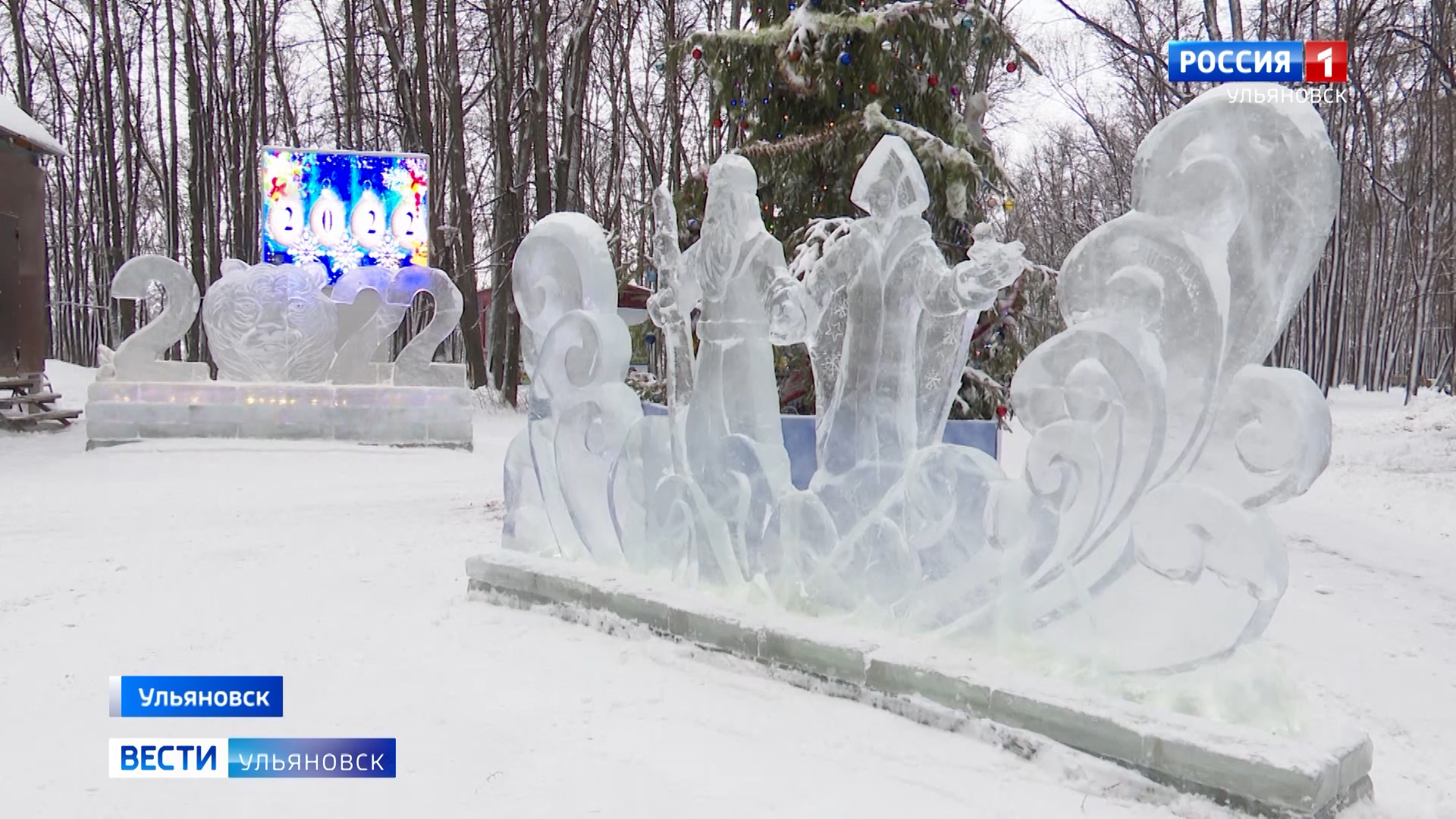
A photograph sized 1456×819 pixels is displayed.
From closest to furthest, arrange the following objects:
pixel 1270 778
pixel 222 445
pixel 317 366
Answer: pixel 1270 778
pixel 222 445
pixel 317 366

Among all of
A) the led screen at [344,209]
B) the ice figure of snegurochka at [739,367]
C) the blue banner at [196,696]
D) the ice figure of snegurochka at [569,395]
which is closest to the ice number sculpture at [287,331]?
the led screen at [344,209]

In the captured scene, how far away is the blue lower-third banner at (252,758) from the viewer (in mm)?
2680

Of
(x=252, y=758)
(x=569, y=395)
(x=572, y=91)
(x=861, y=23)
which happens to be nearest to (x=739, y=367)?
(x=569, y=395)

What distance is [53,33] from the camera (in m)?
21.9

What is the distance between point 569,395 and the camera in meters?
4.45

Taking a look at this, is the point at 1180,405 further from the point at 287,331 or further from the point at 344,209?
the point at 344,209

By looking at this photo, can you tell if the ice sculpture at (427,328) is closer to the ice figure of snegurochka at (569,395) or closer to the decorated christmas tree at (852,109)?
the decorated christmas tree at (852,109)

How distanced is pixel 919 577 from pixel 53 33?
2584 cm

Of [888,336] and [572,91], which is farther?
[572,91]

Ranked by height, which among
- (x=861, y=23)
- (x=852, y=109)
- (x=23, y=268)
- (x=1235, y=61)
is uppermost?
(x=861, y=23)

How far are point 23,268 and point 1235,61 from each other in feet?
47.3

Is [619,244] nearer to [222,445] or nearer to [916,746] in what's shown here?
[222,445]

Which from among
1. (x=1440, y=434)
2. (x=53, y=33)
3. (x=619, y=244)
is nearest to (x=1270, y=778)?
(x=1440, y=434)

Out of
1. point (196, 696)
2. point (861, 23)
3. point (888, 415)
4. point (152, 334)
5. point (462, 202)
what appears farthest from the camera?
point (462, 202)
